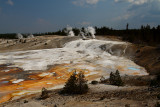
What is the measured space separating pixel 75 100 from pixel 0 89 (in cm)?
1093

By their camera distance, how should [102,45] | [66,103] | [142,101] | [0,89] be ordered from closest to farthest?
[142,101] < [66,103] < [0,89] < [102,45]

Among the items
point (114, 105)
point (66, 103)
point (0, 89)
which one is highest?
point (114, 105)

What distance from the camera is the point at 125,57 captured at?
103 feet

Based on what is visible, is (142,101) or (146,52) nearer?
(142,101)

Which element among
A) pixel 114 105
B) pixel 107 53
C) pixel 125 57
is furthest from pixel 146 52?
pixel 114 105

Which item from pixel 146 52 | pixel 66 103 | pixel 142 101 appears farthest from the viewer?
pixel 146 52

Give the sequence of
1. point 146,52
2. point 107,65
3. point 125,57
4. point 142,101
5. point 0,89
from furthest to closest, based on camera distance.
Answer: point 125,57 < point 146,52 < point 107,65 < point 0,89 < point 142,101

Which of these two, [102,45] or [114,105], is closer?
[114,105]

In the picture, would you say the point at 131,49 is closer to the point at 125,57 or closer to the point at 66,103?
the point at 125,57

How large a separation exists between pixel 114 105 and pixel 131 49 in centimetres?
2887

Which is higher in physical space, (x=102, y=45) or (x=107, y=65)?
(x=102, y=45)

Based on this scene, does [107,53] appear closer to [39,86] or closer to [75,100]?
[39,86]

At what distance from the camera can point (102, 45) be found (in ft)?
131

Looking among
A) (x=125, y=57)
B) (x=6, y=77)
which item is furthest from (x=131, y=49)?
(x=6, y=77)
